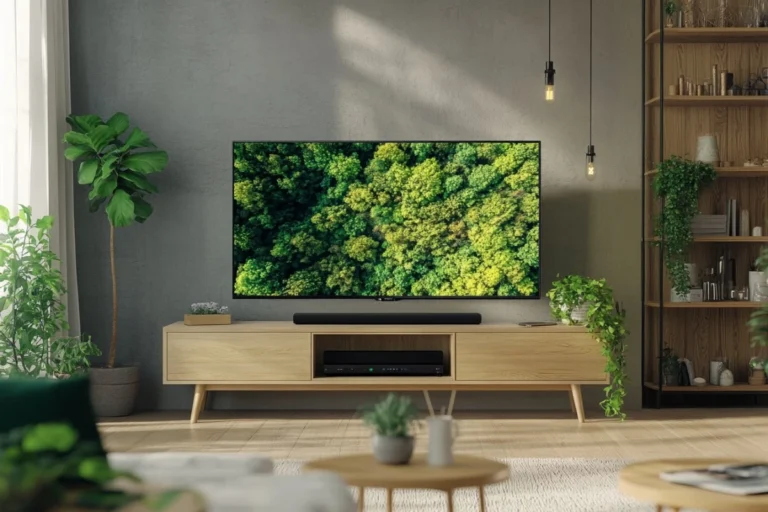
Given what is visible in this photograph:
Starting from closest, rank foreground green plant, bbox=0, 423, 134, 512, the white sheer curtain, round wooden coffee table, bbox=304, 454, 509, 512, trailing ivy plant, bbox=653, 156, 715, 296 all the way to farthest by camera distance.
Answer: foreground green plant, bbox=0, 423, 134, 512, round wooden coffee table, bbox=304, 454, 509, 512, the white sheer curtain, trailing ivy plant, bbox=653, 156, 715, 296

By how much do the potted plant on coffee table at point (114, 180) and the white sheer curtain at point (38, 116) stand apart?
0.45ft

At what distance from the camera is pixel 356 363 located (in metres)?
6.12

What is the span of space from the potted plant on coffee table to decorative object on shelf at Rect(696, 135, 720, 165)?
3364mm

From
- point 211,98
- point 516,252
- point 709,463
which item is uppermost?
point 211,98

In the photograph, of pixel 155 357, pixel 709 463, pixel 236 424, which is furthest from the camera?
pixel 155 357

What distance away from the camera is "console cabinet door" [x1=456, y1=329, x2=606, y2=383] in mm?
5980

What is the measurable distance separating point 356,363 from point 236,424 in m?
0.79

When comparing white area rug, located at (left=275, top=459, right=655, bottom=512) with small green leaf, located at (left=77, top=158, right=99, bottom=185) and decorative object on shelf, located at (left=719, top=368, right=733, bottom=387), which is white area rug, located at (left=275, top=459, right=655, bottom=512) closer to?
decorative object on shelf, located at (left=719, top=368, right=733, bottom=387)

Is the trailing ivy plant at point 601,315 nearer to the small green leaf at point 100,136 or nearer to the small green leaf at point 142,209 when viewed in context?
the small green leaf at point 142,209

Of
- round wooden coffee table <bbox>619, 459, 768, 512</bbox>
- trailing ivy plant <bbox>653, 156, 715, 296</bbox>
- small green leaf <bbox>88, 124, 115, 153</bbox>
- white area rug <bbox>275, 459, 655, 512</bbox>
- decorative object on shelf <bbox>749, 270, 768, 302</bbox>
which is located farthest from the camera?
decorative object on shelf <bbox>749, 270, 768, 302</bbox>

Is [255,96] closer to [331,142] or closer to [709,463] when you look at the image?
[331,142]

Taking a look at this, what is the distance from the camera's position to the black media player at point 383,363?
239 inches

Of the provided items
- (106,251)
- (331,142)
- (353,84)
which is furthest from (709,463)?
(106,251)

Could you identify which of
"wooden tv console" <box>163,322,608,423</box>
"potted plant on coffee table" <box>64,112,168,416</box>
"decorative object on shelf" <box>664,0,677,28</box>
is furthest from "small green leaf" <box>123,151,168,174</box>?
"decorative object on shelf" <box>664,0,677,28</box>
